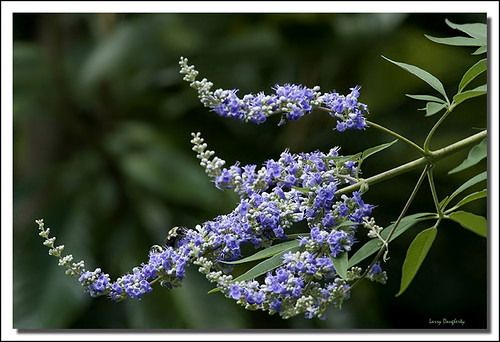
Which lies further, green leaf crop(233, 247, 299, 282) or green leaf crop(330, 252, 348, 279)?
green leaf crop(233, 247, 299, 282)

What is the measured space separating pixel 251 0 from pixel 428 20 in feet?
2.01

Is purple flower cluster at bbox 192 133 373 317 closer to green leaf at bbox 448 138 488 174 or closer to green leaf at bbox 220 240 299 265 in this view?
green leaf at bbox 220 240 299 265

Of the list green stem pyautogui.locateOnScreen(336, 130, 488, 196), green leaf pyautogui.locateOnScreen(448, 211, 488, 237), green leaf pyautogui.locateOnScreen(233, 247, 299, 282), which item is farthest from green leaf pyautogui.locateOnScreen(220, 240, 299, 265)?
green leaf pyautogui.locateOnScreen(448, 211, 488, 237)

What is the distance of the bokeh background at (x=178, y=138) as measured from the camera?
7.63ft

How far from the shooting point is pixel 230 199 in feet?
8.56

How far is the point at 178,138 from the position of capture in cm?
308

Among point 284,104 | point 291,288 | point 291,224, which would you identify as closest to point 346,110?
point 284,104

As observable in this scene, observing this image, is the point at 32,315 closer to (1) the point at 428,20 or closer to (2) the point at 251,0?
(2) the point at 251,0

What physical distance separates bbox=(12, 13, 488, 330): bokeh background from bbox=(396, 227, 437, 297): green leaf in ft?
3.07

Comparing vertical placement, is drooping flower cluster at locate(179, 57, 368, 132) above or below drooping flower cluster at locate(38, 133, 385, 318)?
above

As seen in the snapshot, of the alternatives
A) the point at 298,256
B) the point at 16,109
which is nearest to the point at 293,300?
the point at 298,256

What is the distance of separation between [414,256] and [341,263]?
0.47 feet

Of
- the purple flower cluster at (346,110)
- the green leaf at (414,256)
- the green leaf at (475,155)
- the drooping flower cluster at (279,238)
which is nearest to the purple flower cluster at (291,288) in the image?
the drooping flower cluster at (279,238)

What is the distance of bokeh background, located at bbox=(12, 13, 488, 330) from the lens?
7.63 feet
